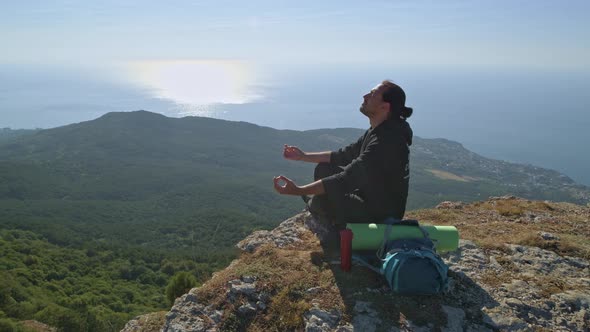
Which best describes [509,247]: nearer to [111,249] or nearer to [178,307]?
[178,307]

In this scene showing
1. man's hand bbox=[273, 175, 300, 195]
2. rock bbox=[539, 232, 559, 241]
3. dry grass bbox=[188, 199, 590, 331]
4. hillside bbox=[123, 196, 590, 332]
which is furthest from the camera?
rock bbox=[539, 232, 559, 241]

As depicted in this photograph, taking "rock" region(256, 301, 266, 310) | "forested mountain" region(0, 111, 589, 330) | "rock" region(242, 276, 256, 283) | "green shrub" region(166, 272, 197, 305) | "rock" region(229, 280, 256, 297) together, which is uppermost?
"rock" region(242, 276, 256, 283)

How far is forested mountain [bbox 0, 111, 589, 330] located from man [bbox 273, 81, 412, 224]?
593cm

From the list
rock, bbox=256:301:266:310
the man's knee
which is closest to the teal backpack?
rock, bbox=256:301:266:310

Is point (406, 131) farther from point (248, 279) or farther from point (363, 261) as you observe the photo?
A: point (248, 279)

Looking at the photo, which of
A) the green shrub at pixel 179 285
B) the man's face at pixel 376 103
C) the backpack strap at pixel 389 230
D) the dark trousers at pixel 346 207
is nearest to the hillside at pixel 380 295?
the backpack strap at pixel 389 230

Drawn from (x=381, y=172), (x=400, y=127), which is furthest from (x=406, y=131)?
(x=381, y=172)

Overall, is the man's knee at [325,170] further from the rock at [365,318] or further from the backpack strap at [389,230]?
the rock at [365,318]

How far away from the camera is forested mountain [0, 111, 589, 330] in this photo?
40.6 m

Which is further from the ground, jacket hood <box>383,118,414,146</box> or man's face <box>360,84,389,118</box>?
man's face <box>360,84,389,118</box>

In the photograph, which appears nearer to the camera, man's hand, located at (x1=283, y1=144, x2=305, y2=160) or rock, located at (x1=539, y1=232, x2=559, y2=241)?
rock, located at (x1=539, y1=232, x2=559, y2=241)

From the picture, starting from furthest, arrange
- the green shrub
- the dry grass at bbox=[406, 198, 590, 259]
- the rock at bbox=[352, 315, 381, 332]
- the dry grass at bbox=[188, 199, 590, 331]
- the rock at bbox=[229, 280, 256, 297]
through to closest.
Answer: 1. the green shrub
2. the dry grass at bbox=[406, 198, 590, 259]
3. the rock at bbox=[229, 280, 256, 297]
4. the dry grass at bbox=[188, 199, 590, 331]
5. the rock at bbox=[352, 315, 381, 332]

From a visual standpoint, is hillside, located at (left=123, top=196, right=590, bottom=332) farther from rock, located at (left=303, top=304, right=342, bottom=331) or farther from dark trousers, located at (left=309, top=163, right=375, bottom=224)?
dark trousers, located at (left=309, top=163, right=375, bottom=224)

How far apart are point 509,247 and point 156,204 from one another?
416 feet
